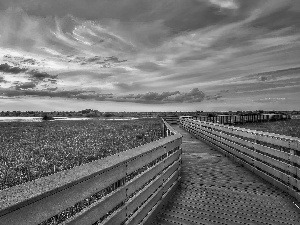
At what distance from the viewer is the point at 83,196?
2.88 meters

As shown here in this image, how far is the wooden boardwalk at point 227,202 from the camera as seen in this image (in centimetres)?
548

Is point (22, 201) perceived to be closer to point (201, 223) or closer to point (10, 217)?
point (10, 217)

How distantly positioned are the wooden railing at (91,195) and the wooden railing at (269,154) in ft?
11.3

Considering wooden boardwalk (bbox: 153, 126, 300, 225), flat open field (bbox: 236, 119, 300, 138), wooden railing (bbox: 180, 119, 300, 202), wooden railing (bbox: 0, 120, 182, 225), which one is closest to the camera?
wooden railing (bbox: 0, 120, 182, 225)

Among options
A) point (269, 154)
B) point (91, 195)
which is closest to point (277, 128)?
point (269, 154)

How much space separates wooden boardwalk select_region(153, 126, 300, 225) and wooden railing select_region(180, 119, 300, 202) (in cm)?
30

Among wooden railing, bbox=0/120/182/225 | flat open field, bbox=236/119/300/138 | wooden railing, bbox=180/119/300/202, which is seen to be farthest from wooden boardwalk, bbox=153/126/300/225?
flat open field, bbox=236/119/300/138

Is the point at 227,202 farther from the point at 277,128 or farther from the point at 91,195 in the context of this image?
the point at 277,128

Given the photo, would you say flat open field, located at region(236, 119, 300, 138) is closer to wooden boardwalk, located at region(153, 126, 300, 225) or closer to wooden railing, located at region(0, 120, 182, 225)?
wooden boardwalk, located at region(153, 126, 300, 225)

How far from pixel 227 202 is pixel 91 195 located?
4368 millimetres

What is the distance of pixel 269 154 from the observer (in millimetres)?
10938

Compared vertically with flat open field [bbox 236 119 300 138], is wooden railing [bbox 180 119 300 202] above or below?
above

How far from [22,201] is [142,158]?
3.09 meters

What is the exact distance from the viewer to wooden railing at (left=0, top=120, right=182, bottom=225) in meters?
2.07
